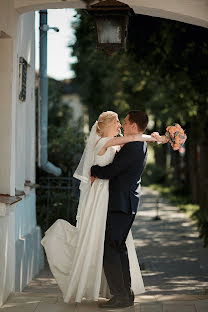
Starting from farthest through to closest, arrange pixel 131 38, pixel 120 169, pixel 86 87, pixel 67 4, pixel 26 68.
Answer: pixel 86 87 → pixel 131 38 → pixel 26 68 → pixel 67 4 → pixel 120 169

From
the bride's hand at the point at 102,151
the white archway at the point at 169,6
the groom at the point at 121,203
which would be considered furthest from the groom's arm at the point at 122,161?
the white archway at the point at 169,6

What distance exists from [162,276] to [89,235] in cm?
394

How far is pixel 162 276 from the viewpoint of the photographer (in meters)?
10.8

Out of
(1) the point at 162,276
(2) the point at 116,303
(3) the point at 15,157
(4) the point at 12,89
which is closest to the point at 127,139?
(4) the point at 12,89

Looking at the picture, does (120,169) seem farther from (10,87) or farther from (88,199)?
(10,87)

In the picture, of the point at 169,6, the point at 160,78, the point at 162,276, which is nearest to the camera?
the point at 169,6

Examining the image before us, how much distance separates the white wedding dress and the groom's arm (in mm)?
175

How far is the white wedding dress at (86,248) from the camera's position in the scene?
7.05 metres

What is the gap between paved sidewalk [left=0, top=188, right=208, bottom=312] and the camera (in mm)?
7199

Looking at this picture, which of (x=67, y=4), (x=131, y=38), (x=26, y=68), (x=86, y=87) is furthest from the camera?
(x=86, y=87)

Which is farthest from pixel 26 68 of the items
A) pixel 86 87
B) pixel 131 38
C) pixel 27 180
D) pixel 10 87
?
pixel 86 87

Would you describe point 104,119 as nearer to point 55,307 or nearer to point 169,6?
point 169,6

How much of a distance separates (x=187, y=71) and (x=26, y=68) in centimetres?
569

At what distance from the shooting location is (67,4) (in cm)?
747
